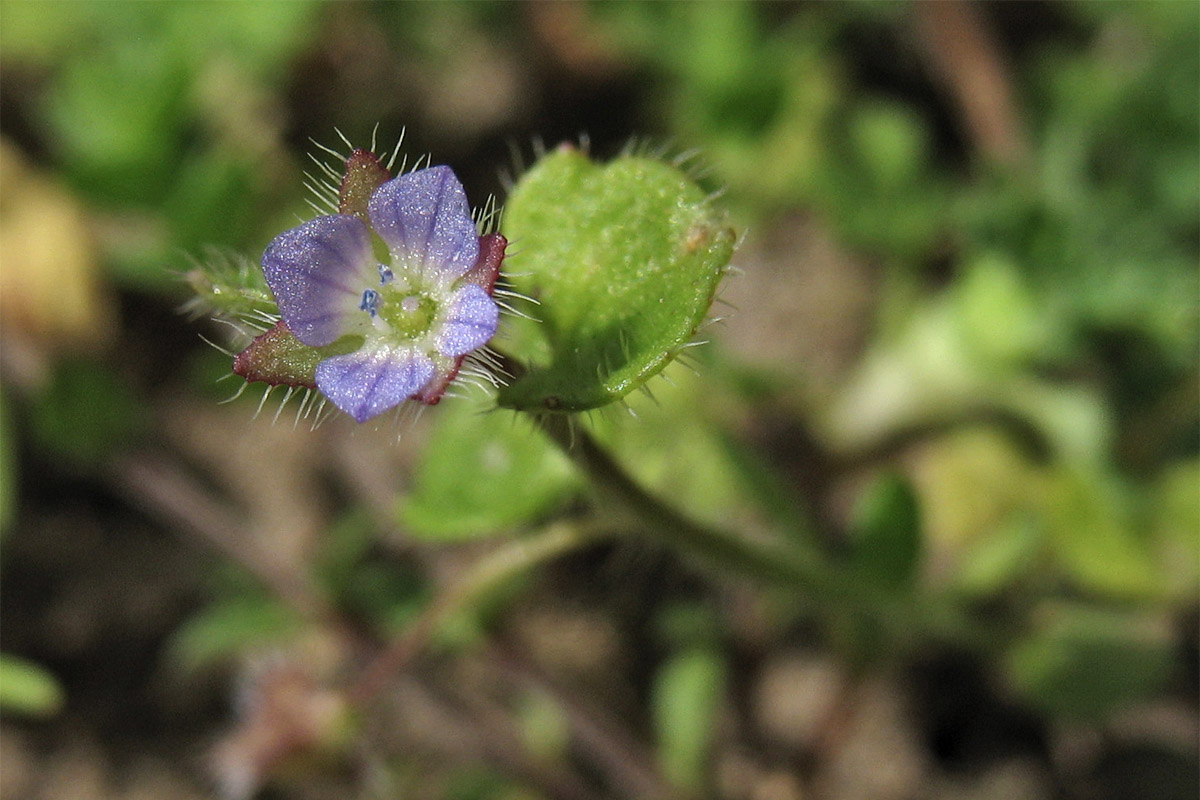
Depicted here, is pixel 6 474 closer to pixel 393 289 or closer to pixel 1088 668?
pixel 393 289

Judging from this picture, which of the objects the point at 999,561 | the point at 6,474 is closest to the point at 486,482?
the point at 999,561

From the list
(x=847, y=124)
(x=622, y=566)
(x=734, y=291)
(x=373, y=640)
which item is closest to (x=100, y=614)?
(x=373, y=640)

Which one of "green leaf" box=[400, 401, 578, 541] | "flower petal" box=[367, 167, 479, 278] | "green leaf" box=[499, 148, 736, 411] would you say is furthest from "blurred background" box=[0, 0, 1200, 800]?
"flower petal" box=[367, 167, 479, 278]

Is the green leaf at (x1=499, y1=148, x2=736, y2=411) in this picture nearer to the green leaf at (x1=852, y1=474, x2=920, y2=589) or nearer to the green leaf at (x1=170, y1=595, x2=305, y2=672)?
the green leaf at (x1=852, y1=474, x2=920, y2=589)

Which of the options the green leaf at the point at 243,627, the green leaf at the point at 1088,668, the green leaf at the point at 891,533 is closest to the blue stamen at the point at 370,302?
the green leaf at the point at 891,533

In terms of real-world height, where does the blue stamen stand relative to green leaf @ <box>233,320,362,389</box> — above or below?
above

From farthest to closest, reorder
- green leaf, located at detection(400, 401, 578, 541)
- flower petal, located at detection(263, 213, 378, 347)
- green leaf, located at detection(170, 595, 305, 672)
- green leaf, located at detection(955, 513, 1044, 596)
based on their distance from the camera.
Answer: green leaf, located at detection(170, 595, 305, 672) < green leaf, located at detection(955, 513, 1044, 596) < green leaf, located at detection(400, 401, 578, 541) < flower petal, located at detection(263, 213, 378, 347)
